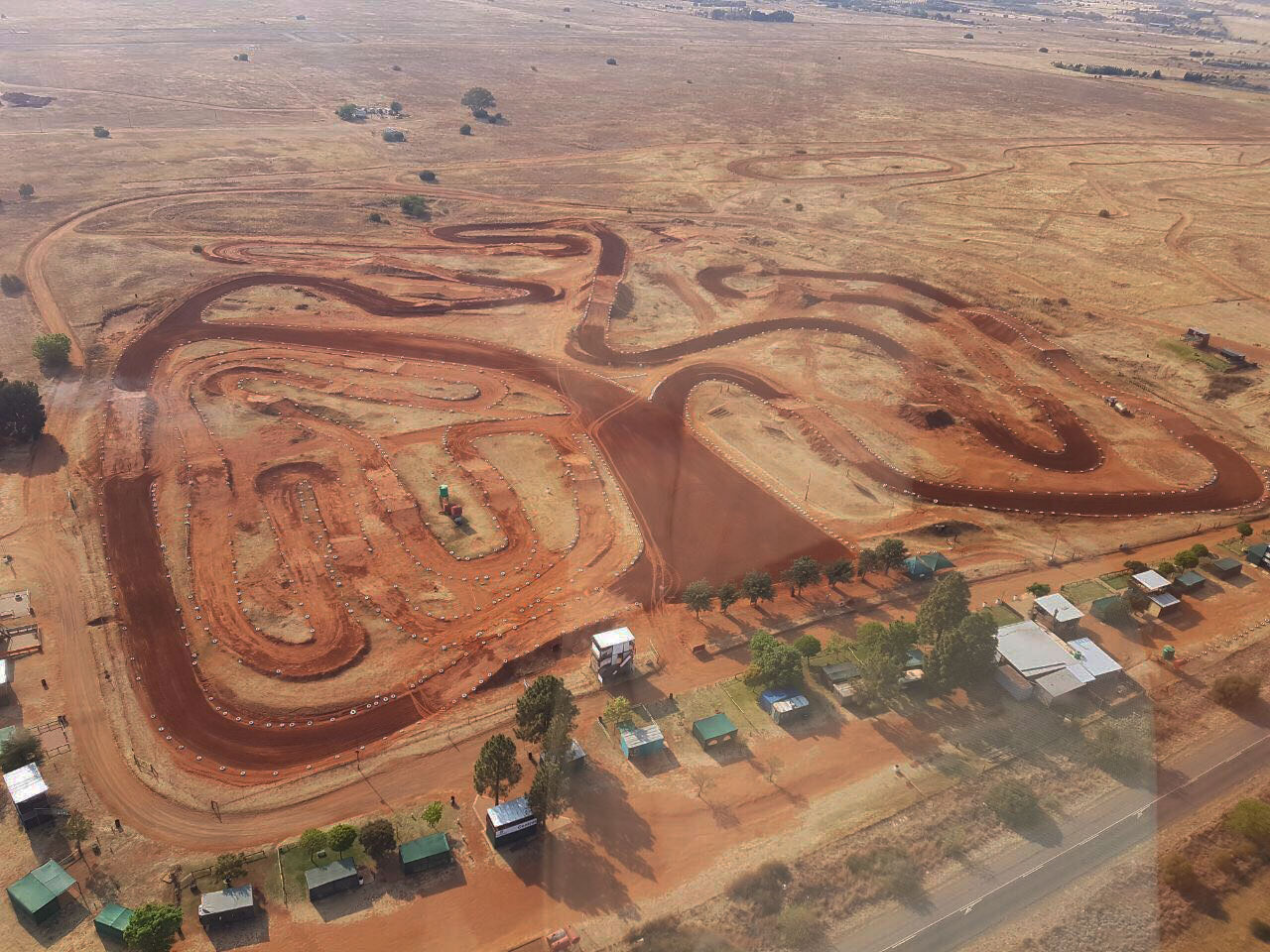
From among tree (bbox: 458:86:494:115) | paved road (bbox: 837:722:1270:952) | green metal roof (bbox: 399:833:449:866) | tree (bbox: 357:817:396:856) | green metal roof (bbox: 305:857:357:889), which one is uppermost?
tree (bbox: 458:86:494:115)

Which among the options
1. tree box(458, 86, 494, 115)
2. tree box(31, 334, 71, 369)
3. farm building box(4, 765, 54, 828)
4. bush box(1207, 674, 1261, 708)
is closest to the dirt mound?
bush box(1207, 674, 1261, 708)

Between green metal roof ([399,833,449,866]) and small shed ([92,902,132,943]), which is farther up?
green metal roof ([399,833,449,866])

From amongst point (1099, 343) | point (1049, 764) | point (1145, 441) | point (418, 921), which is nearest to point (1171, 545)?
point (1145, 441)

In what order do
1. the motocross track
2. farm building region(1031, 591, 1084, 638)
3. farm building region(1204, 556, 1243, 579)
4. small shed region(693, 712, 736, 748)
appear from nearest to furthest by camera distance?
small shed region(693, 712, 736, 748) < the motocross track < farm building region(1031, 591, 1084, 638) < farm building region(1204, 556, 1243, 579)

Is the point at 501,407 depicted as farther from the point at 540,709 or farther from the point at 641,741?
the point at 641,741

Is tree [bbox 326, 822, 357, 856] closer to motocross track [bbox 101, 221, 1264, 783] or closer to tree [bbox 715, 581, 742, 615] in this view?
motocross track [bbox 101, 221, 1264, 783]

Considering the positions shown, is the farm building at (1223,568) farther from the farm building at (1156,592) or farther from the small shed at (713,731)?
the small shed at (713,731)
